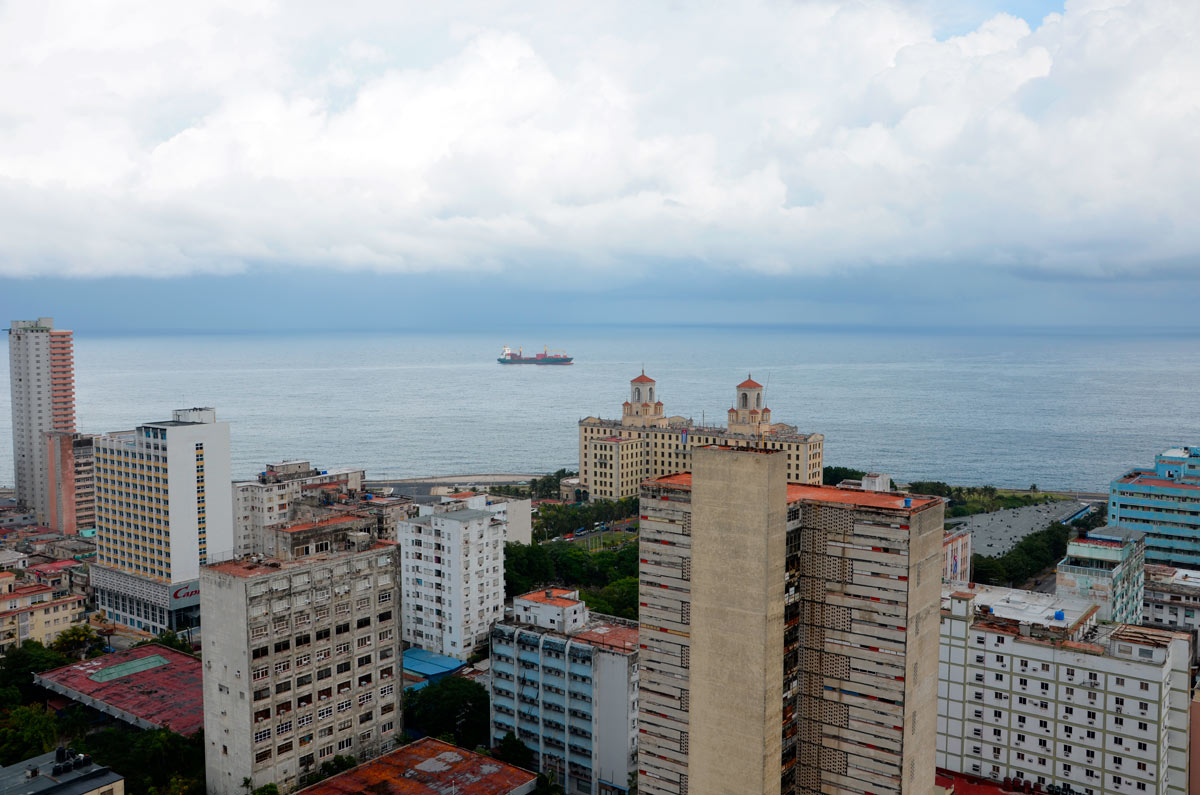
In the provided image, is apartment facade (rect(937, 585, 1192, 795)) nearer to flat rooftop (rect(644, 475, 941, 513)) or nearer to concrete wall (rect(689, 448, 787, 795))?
flat rooftop (rect(644, 475, 941, 513))

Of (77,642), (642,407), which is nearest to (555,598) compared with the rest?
(77,642)

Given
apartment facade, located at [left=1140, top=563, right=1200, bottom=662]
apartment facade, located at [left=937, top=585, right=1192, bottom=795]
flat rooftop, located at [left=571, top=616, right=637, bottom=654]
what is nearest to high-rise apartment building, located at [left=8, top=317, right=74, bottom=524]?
flat rooftop, located at [left=571, top=616, right=637, bottom=654]

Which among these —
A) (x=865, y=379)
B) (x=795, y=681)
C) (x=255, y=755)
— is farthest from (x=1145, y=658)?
(x=865, y=379)

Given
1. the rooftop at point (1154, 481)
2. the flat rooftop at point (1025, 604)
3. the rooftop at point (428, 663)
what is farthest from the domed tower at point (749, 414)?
the rooftop at point (428, 663)

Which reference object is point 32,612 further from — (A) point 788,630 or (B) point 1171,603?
(B) point 1171,603

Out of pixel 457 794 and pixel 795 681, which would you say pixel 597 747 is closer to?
pixel 457 794

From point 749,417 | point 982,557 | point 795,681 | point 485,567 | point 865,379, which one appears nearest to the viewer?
point 795,681
